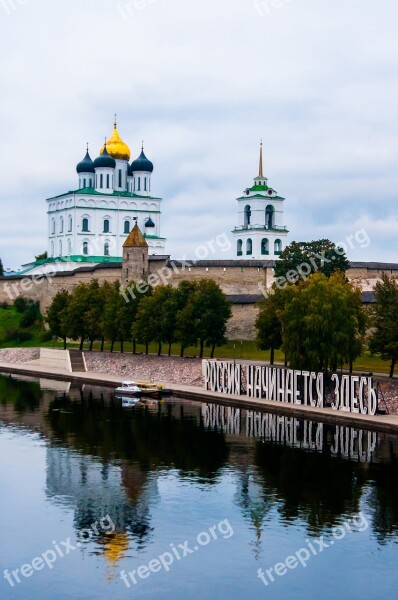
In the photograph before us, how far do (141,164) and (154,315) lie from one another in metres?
50.3

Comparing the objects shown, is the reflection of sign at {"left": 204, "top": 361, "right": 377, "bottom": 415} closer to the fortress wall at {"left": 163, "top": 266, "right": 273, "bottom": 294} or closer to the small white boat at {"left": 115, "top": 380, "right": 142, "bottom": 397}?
the small white boat at {"left": 115, "top": 380, "right": 142, "bottom": 397}

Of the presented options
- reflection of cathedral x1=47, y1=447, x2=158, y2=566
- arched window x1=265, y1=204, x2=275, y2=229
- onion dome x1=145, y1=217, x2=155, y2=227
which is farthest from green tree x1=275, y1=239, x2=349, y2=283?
arched window x1=265, y1=204, x2=275, y2=229

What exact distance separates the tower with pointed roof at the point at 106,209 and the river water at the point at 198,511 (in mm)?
63258

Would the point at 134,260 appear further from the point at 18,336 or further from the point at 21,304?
the point at 21,304

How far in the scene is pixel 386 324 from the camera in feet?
138

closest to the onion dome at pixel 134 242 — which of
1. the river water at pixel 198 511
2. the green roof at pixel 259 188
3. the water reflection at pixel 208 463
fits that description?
the water reflection at pixel 208 463

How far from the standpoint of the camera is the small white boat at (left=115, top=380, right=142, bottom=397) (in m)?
51.0

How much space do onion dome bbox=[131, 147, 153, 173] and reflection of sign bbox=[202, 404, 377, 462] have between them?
219 feet

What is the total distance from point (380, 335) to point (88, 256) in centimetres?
6259

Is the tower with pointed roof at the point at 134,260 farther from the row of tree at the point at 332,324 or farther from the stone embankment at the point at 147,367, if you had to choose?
the row of tree at the point at 332,324

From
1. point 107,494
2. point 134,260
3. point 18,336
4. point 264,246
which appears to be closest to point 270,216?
point 264,246

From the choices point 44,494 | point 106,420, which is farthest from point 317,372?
point 44,494

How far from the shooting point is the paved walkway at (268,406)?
1491 inches

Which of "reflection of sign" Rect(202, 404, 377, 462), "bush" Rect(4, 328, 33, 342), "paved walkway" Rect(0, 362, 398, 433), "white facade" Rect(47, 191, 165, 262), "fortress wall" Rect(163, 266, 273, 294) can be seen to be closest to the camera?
"reflection of sign" Rect(202, 404, 377, 462)
